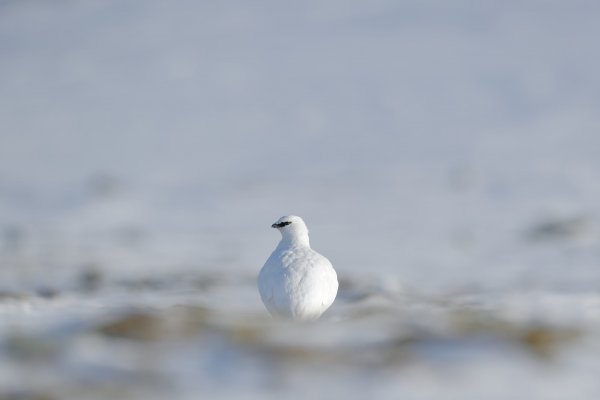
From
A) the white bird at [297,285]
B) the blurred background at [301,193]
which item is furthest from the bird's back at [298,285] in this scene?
the blurred background at [301,193]

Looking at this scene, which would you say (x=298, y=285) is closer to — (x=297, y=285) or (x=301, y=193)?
(x=297, y=285)

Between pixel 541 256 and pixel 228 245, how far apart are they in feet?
17.2

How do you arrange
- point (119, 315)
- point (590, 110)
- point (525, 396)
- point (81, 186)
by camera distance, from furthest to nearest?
point (590, 110)
point (81, 186)
point (119, 315)
point (525, 396)

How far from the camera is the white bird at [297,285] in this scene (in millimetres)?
6402

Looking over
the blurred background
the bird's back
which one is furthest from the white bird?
the blurred background

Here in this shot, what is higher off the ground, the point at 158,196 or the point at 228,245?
the point at 158,196

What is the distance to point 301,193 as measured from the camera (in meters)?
24.0

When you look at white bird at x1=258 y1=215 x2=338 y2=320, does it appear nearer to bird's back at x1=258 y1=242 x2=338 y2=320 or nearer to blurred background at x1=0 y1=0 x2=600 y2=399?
bird's back at x1=258 y1=242 x2=338 y2=320

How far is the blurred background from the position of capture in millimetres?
4988

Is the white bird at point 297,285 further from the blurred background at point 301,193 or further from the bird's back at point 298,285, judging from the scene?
the blurred background at point 301,193

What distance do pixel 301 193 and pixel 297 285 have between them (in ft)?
57.8

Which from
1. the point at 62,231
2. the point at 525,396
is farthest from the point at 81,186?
the point at 525,396

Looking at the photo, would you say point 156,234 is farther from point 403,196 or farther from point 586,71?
point 586,71

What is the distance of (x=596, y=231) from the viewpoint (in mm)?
18484
